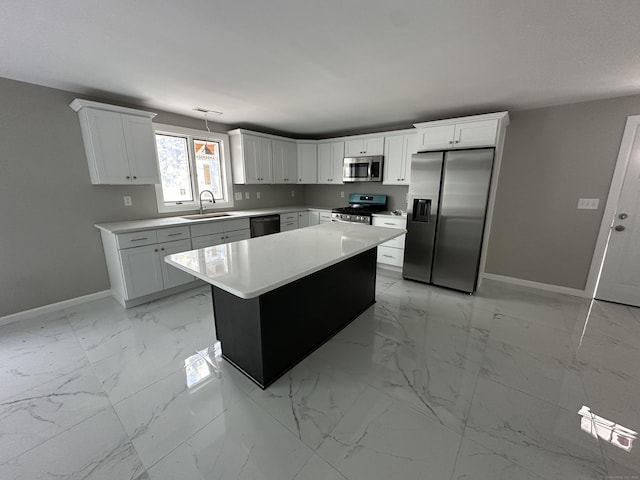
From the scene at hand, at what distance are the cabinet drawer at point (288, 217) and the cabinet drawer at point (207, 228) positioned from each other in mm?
1177

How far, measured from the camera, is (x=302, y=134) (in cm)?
535

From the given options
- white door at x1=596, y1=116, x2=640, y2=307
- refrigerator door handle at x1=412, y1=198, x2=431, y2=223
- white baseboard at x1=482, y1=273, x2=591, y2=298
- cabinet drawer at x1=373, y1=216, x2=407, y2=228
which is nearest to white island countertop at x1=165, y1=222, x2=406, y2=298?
refrigerator door handle at x1=412, y1=198, x2=431, y2=223

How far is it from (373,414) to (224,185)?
3.94 meters

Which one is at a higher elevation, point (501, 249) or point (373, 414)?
point (501, 249)

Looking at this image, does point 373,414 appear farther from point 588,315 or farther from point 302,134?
point 302,134

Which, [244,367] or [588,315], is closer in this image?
[244,367]

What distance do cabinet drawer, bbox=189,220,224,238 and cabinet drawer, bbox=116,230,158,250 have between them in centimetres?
46

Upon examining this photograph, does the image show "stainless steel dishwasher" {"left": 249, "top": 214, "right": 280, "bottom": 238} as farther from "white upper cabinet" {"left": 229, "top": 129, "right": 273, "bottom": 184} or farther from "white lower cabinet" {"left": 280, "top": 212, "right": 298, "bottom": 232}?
"white upper cabinet" {"left": 229, "top": 129, "right": 273, "bottom": 184}

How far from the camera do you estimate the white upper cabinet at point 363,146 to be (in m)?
4.32

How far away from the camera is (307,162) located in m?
5.16

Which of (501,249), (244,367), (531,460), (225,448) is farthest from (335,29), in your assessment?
(501,249)

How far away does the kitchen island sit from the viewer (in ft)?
4.98

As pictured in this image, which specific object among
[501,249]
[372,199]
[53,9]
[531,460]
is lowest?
[531,460]

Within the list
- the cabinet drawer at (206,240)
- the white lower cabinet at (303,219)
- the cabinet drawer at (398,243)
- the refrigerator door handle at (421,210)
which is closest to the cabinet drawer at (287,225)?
the white lower cabinet at (303,219)
